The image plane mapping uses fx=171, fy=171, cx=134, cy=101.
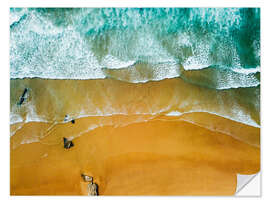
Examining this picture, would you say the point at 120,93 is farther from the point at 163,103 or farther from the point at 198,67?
the point at 198,67

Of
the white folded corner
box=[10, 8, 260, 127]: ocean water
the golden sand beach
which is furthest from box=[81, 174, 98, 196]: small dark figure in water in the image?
the white folded corner

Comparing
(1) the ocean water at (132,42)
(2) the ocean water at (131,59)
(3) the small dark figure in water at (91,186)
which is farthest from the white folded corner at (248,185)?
(3) the small dark figure in water at (91,186)

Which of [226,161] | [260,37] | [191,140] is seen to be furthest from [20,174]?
[260,37]

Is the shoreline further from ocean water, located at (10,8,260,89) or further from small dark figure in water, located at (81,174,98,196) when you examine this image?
ocean water, located at (10,8,260,89)

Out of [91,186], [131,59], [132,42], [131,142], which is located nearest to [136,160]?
[131,142]

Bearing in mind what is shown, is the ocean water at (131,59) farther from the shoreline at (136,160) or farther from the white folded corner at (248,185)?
the white folded corner at (248,185)
